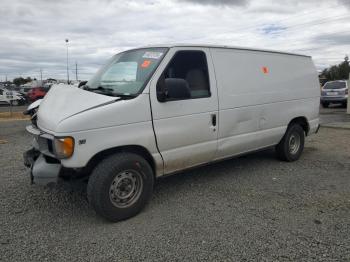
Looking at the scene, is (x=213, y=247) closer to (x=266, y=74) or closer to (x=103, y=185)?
(x=103, y=185)

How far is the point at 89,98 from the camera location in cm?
400

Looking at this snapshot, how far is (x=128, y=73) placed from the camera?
4.46 metres

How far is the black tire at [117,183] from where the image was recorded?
12.2 ft

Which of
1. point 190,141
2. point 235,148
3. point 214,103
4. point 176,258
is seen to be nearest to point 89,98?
point 190,141

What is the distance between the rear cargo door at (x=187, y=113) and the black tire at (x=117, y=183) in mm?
398

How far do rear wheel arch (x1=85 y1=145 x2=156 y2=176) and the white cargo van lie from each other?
1cm

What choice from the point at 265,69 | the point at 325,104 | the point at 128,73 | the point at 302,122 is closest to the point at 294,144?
the point at 302,122

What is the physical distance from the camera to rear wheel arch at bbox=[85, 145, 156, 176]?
12.7ft

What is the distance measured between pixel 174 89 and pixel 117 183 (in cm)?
128

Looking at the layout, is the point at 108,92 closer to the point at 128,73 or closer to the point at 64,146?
the point at 128,73

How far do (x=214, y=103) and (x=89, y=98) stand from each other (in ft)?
5.63

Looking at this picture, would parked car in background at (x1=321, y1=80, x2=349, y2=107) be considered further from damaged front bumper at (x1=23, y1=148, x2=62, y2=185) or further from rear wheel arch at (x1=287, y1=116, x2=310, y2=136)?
damaged front bumper at (x1=23, y1=148, x2=62, y2=185)

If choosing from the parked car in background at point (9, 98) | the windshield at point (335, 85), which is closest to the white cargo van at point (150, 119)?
the windshield at point (335, 85)

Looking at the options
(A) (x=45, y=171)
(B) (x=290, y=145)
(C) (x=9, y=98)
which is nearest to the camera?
(A) (x=45, y=171)
